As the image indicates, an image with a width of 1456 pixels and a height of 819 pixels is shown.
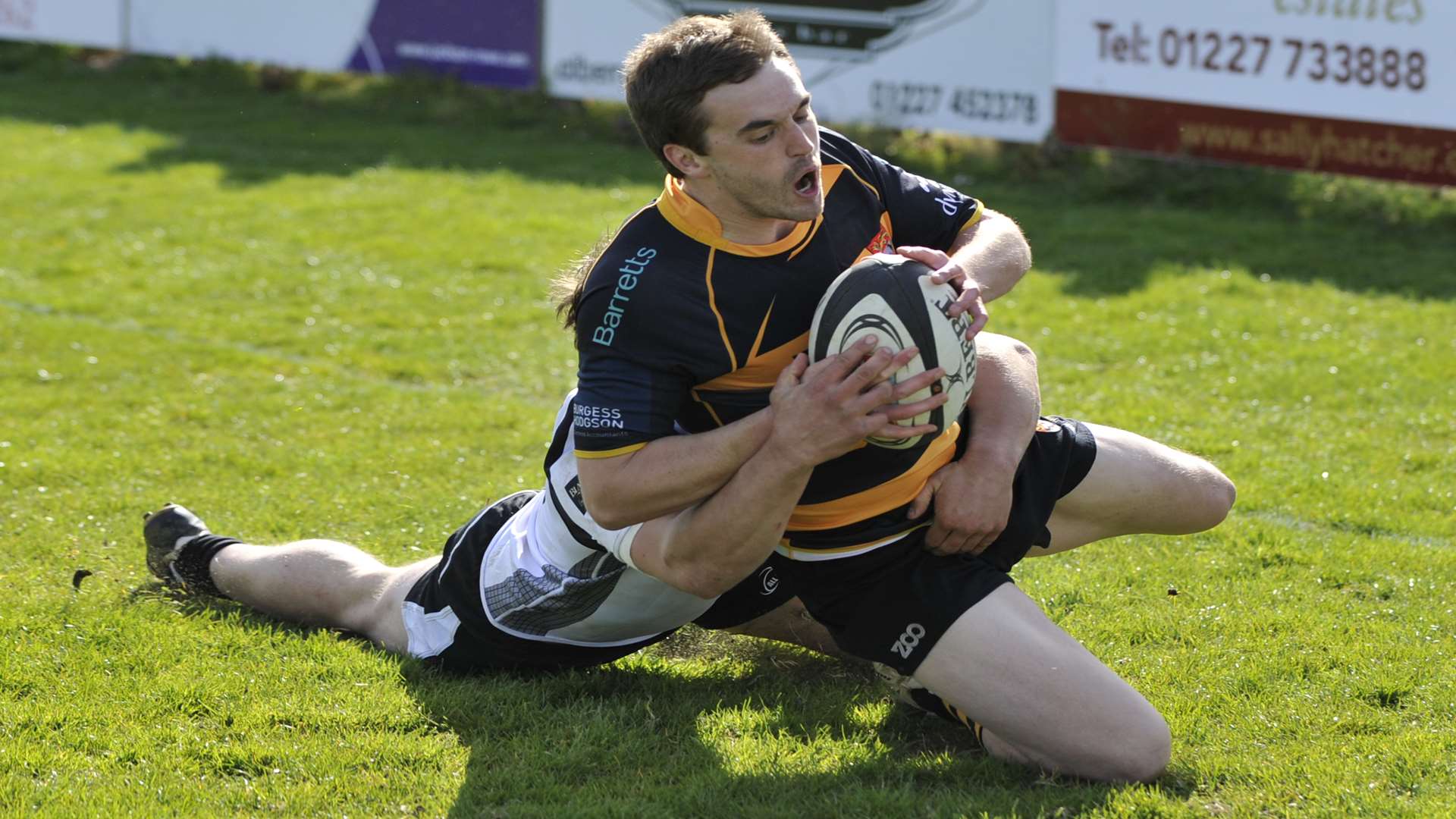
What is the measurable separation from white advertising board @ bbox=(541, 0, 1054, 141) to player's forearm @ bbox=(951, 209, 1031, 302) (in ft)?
23.2

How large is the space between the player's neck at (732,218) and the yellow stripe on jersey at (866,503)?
2.16ft

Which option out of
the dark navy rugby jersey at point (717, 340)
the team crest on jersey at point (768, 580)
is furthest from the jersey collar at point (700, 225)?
the team crest on jersey at point (768, 580)

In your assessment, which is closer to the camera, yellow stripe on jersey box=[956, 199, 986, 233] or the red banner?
yellow stripe on jersey box=[956, 199, 986, 233]

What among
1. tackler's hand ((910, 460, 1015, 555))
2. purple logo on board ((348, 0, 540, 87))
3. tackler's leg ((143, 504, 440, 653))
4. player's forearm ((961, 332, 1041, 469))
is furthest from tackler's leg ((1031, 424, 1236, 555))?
purple logo on board ((348, 0, 540, 87))

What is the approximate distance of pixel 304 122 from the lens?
13.6 metres

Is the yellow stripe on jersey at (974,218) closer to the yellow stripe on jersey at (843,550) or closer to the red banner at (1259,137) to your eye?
the yellow stripe on jersey at (843,550)

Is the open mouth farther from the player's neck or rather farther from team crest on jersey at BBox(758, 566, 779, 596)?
team crest on jersey at BBox(758, 566, 779, 596)

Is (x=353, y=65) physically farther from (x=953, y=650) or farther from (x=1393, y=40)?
(x=953, y=650)

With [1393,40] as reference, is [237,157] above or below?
below

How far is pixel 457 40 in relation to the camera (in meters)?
13.6

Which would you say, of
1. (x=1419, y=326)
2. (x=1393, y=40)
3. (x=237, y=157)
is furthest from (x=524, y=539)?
(x=237, y=157)

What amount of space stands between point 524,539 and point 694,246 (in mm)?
1018

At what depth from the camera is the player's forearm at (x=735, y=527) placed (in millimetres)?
3416

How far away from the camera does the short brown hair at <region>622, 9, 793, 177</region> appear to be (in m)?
3.52
